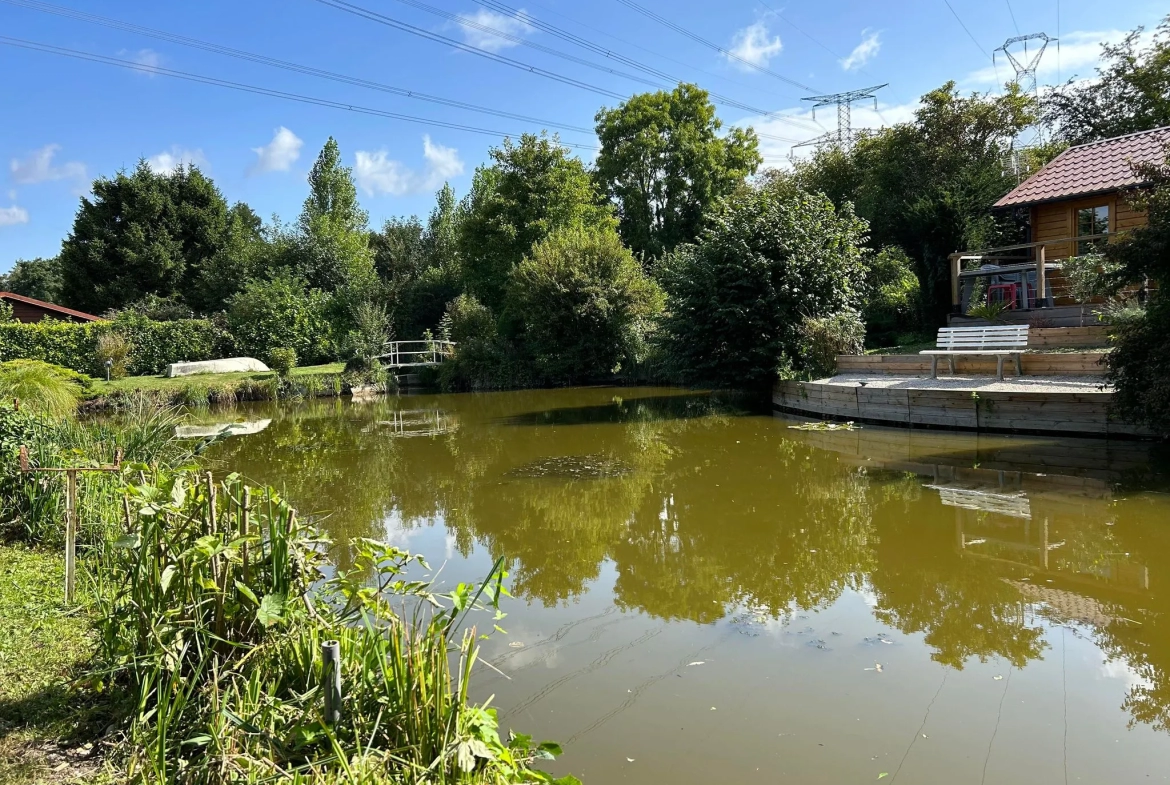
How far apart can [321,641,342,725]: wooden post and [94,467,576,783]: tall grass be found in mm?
47

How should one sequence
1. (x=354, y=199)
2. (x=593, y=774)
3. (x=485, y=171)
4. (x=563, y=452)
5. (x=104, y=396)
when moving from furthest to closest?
(x=354, y=199)
(x=485, y=171)
(x=104, y=396)
(x=563, y=452)
(x=593, y=774)

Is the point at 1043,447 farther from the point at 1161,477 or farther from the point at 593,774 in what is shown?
the point at 593,774

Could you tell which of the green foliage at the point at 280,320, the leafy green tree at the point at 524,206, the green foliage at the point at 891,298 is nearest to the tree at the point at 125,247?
the green foliage at the point at 280,320

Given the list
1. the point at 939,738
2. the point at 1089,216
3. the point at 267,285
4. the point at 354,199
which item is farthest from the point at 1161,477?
the point at 354,199

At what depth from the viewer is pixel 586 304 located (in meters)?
23.5

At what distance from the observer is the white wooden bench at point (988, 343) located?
1248 cm

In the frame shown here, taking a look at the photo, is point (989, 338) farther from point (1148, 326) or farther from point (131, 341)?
point (131, 341)

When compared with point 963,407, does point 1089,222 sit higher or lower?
higher

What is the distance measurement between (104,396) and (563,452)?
16975 mm

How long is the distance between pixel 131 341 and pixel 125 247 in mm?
11653

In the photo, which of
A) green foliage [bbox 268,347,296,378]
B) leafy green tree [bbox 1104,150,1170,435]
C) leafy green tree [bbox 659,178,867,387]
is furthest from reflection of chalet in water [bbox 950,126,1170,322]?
green foliage [bbox 268,347,296,378]

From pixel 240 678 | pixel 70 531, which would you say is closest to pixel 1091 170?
pixel 240 678

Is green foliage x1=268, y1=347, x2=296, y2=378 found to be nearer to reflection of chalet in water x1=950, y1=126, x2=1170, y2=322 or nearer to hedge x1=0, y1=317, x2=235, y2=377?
hedge x1=0, y1=317, x2=235, y2=377

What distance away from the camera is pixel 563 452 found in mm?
11977
